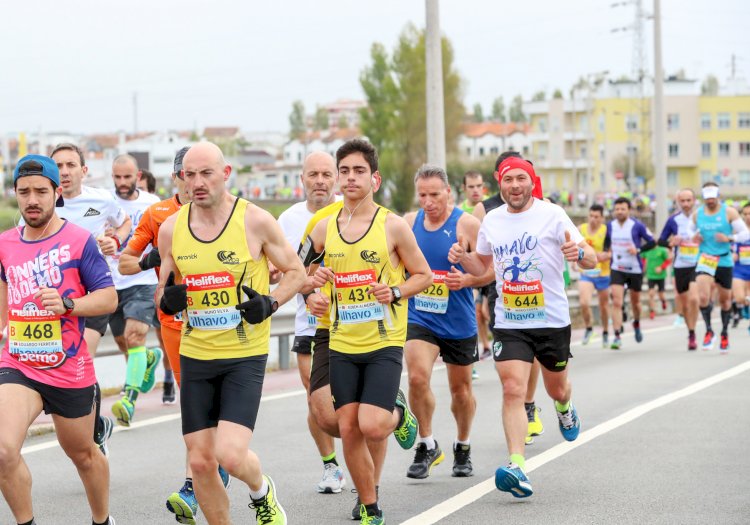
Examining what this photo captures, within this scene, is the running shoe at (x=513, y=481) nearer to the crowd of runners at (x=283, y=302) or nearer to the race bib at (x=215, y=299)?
the crowd of runners at (x=283, y=302)

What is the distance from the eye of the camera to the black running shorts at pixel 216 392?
21.2 ft

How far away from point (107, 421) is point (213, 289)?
270 centimetres

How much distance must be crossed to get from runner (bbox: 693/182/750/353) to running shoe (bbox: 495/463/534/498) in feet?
35.3

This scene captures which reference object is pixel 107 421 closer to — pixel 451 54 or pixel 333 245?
pixel 333 245

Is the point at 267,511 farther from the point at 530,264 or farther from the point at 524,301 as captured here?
the point at 530,264

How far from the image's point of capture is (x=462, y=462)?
9.05 m

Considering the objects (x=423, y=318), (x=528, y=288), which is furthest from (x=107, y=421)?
(x=528, y=288)

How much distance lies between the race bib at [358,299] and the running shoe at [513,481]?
1.33 metres

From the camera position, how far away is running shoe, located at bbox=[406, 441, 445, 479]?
8883 mm

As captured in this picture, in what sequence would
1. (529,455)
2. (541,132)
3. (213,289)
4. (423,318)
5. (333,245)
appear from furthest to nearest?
(541,132) → (529,455) → (423,318) → (333,245) → (213,289)

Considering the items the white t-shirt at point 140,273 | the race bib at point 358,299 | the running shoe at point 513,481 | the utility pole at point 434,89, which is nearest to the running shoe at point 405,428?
the running shoe at point 513,481

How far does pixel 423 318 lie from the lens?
9109 millimetres

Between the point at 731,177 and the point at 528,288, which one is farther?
the point at 731,177

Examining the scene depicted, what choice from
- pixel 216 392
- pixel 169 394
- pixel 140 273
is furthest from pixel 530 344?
pixel 169 394
